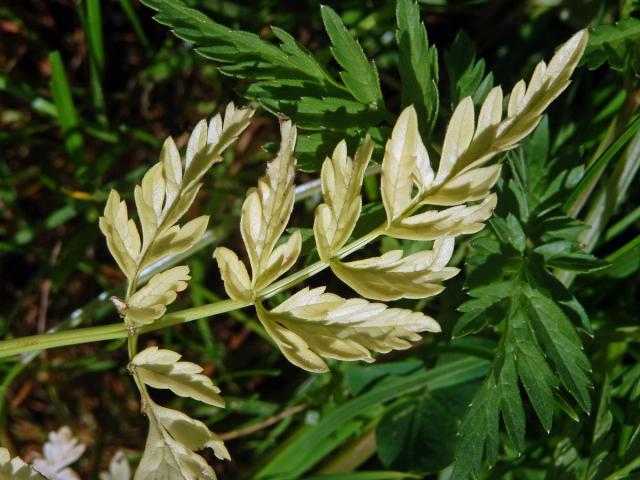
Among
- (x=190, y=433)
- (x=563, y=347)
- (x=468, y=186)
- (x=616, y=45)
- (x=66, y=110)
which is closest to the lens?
(x=468, y=186)

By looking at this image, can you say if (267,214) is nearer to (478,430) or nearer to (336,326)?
(336,326)

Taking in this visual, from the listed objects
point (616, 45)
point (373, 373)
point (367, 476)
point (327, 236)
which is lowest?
point (367, 476)

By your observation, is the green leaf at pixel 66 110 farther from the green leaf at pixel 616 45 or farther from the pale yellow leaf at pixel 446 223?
the green leaf at pixel 616 45

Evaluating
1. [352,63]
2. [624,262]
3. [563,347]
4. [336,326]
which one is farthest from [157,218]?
[624,262]

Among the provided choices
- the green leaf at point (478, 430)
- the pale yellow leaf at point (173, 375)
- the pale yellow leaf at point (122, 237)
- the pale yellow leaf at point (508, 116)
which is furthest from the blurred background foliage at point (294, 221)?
the pale yellow leaf at point (173, 375)

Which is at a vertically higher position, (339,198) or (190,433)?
(339,198)
